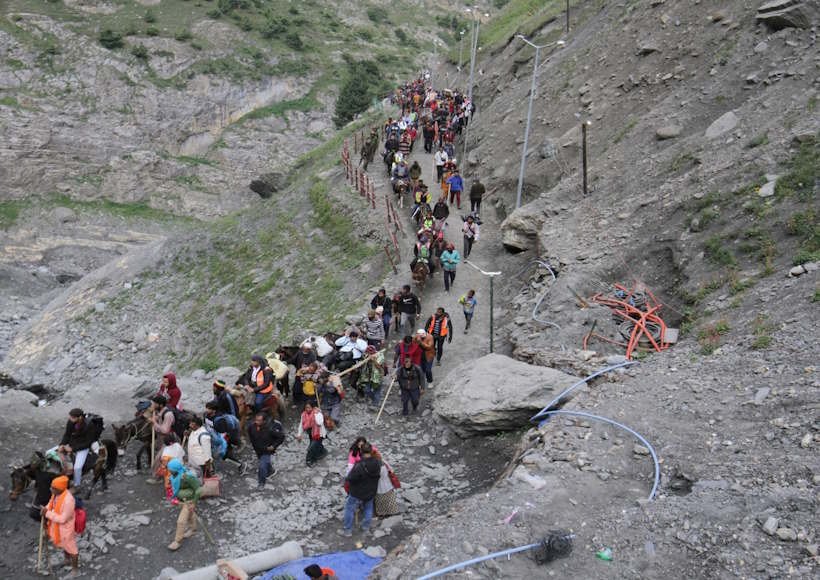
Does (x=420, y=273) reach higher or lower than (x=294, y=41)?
lower

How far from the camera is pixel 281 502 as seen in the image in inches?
473

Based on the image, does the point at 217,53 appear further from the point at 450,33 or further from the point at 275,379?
the point at 275,379

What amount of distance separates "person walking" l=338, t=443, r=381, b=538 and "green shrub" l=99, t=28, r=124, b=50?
200 feet

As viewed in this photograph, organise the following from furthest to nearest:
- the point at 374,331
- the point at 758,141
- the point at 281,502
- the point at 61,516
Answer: the point at 758,141 < the point at 374,331 < the point at 281,502 < the point at 61,516

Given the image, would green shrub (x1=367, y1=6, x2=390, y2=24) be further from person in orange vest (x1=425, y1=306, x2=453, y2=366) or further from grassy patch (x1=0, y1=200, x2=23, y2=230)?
person in orange vest (x1=425, y1=306, x2=453, y2=366)

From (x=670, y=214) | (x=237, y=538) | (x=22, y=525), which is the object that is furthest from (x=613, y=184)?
(x=22, y=525)

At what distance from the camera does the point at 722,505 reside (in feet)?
28.2

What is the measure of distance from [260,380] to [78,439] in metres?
3.34

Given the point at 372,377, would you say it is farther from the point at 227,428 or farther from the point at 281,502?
the point at 281,502

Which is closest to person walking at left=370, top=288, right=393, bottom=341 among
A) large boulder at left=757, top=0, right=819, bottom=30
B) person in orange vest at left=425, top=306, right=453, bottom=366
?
person in orange vest at left=425, top=306, right=453, bottom=366

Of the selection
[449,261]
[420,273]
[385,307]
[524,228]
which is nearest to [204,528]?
[385,307]

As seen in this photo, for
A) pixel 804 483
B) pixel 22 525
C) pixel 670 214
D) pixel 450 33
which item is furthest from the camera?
pixel 450 33

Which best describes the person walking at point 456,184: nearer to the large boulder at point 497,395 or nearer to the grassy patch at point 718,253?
the grassy patch at point 718,253

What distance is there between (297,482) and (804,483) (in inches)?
317
